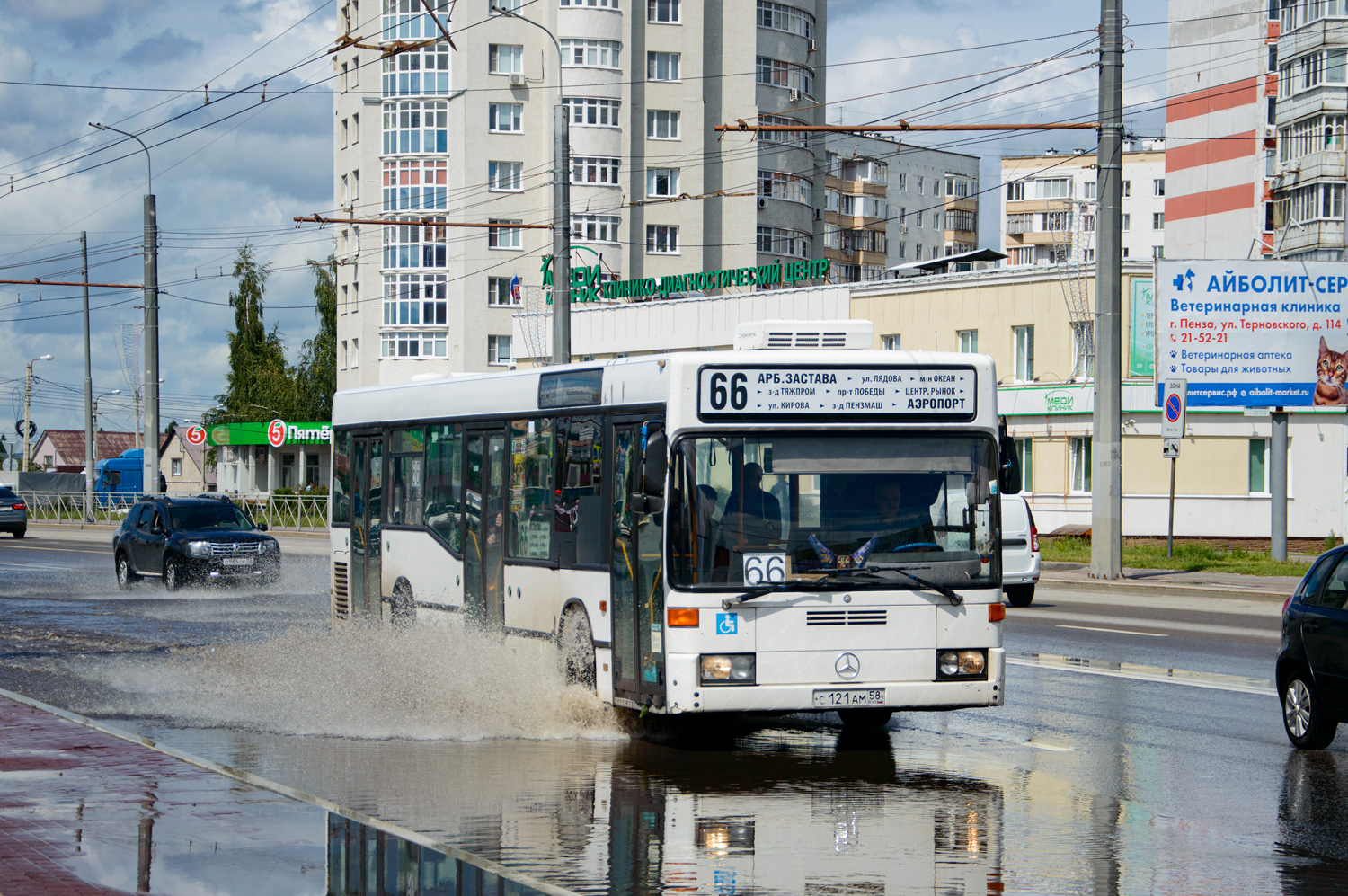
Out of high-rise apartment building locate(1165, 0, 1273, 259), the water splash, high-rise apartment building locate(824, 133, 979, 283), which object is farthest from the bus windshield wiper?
high-rise apartment building locate(824, 133, 979, 283)

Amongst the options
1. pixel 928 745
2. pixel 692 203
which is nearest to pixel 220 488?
pixel 692 203

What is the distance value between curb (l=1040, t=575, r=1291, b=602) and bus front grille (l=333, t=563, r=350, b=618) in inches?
606

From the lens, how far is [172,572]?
27.4 metres

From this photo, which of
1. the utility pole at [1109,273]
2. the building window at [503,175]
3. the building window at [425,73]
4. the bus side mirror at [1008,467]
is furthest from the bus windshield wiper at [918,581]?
the building window at [425,73]

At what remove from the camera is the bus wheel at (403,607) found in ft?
48.9

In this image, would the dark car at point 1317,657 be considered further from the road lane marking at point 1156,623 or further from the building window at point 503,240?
the building window at point 503,240

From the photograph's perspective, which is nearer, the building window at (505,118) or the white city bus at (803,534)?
the white city bus at (803,534)

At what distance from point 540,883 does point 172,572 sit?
22.1 meters

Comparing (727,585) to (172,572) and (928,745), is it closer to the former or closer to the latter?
(928,745)

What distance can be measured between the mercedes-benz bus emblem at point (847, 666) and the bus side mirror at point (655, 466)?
4.86 feet

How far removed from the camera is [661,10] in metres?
77.3

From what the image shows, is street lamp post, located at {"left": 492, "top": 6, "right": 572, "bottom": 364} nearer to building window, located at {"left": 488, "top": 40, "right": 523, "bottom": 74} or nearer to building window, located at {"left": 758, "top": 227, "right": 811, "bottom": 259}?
building window, located at {"left": 488, "top": 40, "right": 523, "bottom": 74}

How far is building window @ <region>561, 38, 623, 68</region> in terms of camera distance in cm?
7462

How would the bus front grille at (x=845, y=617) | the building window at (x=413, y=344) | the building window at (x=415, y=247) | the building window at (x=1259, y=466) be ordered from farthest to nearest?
the building window at (x=415, y=247) < the building window at (x=413, y=344) < the building window at (x=1259, y=466) < the bus front grille at (x=845, y=617)
